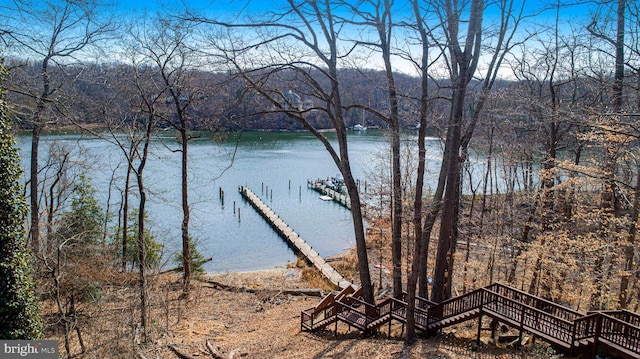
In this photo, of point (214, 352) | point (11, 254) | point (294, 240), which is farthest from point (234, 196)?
point (11, 254)

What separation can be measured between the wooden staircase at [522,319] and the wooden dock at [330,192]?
29.6 m

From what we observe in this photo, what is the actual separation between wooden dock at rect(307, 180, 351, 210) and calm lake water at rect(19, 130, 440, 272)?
30.8 inches

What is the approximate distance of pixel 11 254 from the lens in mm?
7445

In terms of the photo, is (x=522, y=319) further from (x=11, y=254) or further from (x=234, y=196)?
(x=234, y=196)

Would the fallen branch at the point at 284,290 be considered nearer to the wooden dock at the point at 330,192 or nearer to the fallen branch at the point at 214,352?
the fallen branch at the point at 214,352

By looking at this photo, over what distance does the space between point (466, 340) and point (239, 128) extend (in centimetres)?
784

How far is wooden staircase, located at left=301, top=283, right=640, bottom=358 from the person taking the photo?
7992 mm

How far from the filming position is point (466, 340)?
31.6 feet

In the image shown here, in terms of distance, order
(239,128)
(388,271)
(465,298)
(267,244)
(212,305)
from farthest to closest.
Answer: (267,244)
(388,271)
(212,305)
(239,128)
(465,298)

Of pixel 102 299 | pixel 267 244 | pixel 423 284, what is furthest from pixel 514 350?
pixel 267 244

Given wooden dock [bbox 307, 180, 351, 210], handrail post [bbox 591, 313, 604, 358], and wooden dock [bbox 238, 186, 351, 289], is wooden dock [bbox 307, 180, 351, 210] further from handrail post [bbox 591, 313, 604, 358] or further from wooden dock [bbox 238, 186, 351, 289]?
handrail post [bbox 591, 313, 604, 358]

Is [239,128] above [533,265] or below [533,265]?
above

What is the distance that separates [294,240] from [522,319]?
21.3 meters

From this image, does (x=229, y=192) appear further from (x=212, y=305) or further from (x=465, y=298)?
(x=465, y=298)
